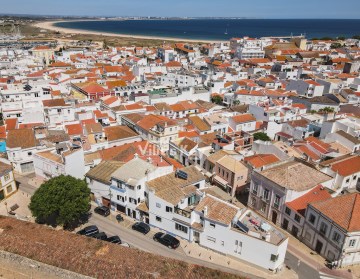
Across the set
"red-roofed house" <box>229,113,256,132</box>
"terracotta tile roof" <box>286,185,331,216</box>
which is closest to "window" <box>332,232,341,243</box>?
"terracotta tile roof" <box>286,185,331,216</box>

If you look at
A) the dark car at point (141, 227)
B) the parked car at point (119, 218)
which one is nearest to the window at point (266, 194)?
the dark car at point (141, 227)

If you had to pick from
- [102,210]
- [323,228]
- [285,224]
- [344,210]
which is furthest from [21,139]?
[344,210]

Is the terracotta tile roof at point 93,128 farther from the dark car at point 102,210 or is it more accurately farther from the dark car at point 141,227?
the dark car at point 141,227

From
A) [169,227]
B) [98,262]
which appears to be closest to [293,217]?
[169,227]

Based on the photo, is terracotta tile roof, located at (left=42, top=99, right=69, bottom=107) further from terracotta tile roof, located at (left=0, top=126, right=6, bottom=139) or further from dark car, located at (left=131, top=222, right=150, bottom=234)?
dark car, located at (left=131, top=222, right=150, bottom=234)

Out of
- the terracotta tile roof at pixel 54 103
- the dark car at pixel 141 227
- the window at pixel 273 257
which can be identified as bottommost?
the dark car at pixel 141 227

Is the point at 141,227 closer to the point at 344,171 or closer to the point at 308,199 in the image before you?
the point at 308,199

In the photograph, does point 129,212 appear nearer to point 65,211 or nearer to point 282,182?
point 65,211
